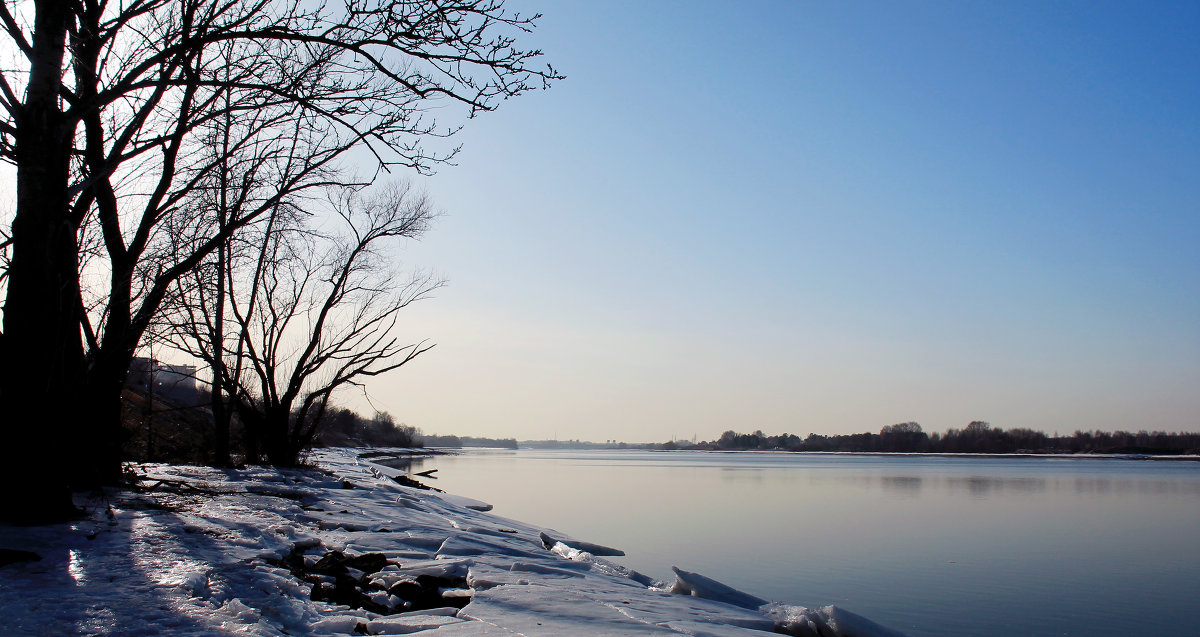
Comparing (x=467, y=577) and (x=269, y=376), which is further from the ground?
(x=269, y=376)

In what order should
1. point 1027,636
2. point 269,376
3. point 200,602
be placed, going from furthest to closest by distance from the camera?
1. point 269,376
2. point 1027,636
3. point 200,602

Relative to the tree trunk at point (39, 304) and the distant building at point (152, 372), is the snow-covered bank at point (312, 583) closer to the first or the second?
the tree trunk at point (39, 304)

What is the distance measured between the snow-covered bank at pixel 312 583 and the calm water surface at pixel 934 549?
7.99 ft

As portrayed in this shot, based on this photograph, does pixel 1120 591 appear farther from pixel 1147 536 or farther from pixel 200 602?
pixel 200 602

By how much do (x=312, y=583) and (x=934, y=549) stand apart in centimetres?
1108

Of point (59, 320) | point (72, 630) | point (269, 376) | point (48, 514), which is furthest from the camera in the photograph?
point (269, 376)

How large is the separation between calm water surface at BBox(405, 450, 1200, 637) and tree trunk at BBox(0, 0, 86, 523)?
23.5ft

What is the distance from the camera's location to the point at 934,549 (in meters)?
12.9

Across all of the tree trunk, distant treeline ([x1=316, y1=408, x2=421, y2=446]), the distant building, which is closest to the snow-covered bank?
the tree trunk

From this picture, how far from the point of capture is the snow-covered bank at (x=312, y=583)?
4.03 m

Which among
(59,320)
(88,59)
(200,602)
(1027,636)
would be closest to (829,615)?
(1027,636)

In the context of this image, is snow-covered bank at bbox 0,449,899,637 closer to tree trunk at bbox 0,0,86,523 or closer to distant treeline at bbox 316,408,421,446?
tree trunk at bbox 0,0,86,523

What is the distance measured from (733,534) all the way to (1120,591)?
255 inches

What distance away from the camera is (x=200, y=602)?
13.8 ft
